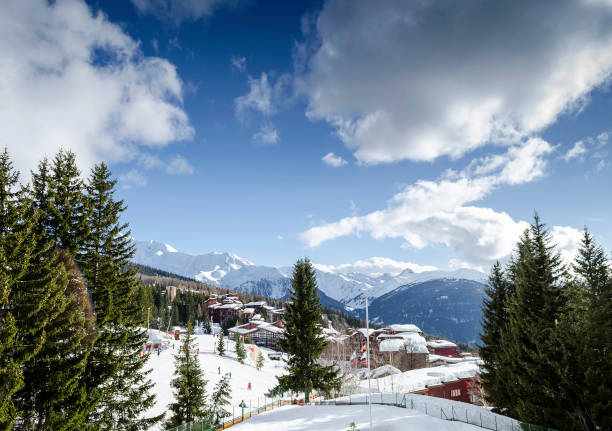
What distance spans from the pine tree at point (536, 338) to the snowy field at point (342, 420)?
4165mm

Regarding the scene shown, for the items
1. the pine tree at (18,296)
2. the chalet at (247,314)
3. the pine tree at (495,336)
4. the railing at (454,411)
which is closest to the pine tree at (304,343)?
the railing at (454,411)

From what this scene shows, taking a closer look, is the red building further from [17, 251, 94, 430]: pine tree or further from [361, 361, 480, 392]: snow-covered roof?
[17, 251, 94, 430]: pine tree

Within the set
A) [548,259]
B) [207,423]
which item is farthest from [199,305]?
[548,259]

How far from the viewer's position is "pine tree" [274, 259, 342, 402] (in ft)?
107

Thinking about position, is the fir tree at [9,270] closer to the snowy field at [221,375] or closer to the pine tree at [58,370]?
the pine tree at [58,370]

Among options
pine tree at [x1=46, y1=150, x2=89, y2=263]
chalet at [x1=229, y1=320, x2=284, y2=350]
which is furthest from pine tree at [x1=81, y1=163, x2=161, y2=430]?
chalet at [x1=229, y1=320, x2=284, y2=350]

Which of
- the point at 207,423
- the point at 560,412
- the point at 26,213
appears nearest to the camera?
the point at 26,213

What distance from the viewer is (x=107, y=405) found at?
2131 cm

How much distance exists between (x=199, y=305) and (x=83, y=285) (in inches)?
5427

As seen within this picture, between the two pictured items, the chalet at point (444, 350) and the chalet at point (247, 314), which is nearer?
the chalet at point (444, 350)

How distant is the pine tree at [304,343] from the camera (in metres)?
32.6

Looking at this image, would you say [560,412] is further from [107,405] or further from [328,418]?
[107,405]

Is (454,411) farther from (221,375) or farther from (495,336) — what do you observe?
(221,375)

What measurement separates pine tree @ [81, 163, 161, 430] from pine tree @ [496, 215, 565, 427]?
1003 inches
